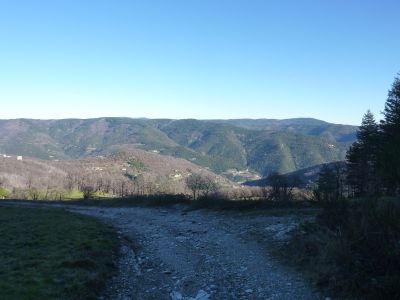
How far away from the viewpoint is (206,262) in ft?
49.6

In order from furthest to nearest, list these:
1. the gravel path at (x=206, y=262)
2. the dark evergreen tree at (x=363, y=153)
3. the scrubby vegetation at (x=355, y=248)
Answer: the dark evergreen tree at (x=363, y=153)
the gravel path at (x=206, y=262)
the scrubby vegetation at (x=355, y=248)

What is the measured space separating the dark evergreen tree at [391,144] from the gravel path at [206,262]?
9447 mm

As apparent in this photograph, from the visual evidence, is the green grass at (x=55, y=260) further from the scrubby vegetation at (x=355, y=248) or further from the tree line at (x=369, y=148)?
the tree line at (x=369, y=148)

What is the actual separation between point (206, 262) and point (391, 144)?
2282cm

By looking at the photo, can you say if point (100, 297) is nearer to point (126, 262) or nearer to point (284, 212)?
point (126, 262)

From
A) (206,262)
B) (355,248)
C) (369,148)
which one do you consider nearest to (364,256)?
(355,248)

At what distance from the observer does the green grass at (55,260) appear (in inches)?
456

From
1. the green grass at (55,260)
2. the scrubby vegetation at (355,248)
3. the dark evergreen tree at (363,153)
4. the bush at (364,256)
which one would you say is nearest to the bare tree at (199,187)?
the green grass at (55,260)

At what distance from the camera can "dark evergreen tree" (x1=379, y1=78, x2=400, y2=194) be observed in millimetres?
27578

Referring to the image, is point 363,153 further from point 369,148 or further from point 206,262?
point 206,262

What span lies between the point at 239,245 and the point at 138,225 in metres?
10.3

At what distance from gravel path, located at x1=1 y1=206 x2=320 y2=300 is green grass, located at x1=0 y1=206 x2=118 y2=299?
75 centimetres

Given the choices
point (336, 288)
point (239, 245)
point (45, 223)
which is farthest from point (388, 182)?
point (45, 223)

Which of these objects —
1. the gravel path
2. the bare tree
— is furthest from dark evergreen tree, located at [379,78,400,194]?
the bare tree
